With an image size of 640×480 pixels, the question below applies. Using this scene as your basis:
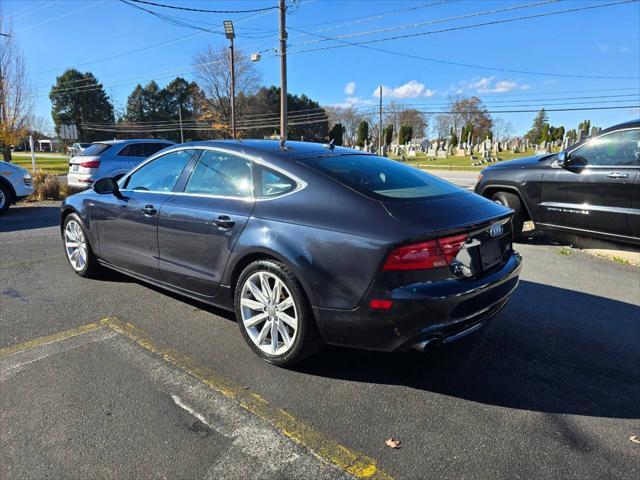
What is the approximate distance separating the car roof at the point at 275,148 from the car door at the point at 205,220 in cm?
8

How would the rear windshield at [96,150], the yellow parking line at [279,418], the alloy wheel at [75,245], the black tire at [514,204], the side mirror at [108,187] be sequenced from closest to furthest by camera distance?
the yellow parking line at [279,418]
the side mirror at [108,187]
the alloy wheel at [75,245]
the black tire at [514,204]
the rear windshield at [96,150]

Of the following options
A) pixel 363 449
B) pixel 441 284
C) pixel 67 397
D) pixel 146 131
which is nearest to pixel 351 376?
pixel 363 449

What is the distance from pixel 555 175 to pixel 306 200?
15.8 ft

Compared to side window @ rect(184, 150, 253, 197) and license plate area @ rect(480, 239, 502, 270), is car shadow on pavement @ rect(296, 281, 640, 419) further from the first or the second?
side window @ rect(184, 150, 253, 197)

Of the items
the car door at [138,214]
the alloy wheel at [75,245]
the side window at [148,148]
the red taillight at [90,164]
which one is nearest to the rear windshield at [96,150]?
the red taillight at [90,164]

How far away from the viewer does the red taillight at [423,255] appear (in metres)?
2.49

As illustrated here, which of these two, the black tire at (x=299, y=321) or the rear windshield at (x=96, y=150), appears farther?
the rear windshield at (x=96, y=150)

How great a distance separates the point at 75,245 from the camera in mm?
5055

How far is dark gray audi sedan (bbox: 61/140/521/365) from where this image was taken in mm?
2539

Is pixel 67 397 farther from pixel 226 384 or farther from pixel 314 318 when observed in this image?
pixel 314 318

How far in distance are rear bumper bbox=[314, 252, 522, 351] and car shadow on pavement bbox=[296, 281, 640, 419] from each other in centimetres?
38

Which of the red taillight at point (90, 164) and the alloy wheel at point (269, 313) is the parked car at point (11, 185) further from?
the alloy wheel at point (269, 313)

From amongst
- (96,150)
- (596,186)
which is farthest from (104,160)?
(596,186)

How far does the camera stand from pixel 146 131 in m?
80.7
